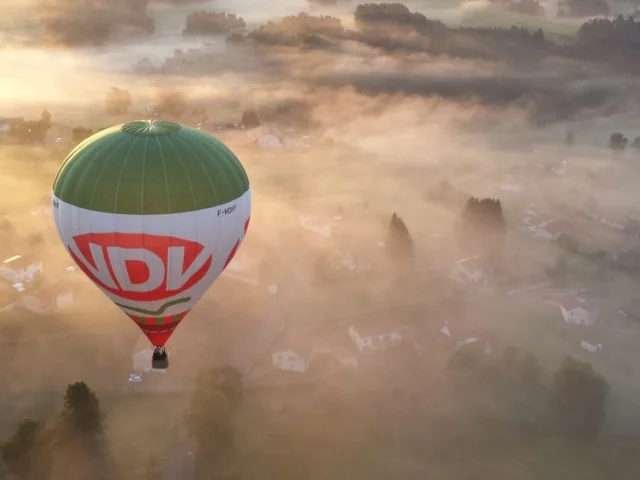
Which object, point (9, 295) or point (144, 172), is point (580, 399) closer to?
point (144, 172)

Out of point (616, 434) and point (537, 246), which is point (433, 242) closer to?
point (537, 246)

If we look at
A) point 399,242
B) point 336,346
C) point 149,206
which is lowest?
point 336,346

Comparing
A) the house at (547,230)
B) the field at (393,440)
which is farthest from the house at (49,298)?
the house at (547,230)

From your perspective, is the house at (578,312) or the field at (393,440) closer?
the field at (393,440)

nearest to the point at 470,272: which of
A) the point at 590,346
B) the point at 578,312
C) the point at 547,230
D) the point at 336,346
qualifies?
the point at 578,312

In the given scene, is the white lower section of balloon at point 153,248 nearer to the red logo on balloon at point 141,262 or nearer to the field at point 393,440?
the red logo on balloon at point 141,262
